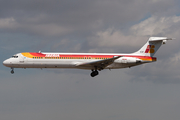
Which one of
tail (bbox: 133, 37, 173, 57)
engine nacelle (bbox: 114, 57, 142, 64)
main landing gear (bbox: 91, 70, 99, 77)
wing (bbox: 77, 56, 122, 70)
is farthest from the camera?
tail (bbox: 133, 37, 173, 57)

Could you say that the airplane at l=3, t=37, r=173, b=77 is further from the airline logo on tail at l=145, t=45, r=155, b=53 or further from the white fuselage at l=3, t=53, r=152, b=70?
the airline logo on tail at l=145, t=45, r=155, b=53

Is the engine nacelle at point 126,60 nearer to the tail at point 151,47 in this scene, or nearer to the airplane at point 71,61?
the airplane at point 71,61

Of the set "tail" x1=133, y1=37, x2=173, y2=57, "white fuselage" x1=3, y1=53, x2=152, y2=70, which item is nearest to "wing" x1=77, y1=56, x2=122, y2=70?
"white fuselage" x1=3, y1=53, x2=152, y2=70

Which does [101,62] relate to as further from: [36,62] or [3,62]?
[3,62]

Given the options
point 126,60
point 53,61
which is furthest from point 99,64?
point 53,61

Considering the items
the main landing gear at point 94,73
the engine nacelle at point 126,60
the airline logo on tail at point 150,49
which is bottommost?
the main landing gear at point 94,73

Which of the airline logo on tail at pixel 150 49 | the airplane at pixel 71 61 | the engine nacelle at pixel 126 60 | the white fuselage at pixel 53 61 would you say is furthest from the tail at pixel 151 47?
the white fuselage at pixel 53 61

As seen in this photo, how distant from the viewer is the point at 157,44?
5203 centimetres

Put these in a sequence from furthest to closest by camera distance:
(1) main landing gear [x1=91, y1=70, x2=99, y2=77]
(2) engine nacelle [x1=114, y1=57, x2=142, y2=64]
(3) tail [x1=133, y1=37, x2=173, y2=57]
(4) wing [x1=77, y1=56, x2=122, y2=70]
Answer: (3) tail [x1=133, y1=37, x2=173, y2=57], (1) main landing gear [x1=91, y1=70, x2=99, y2=77], (2) engine nacelle [x1=114, y1=57, x2=142, y2=64], (4) wing [x1=77, y1=56, x2=122, y2=70]

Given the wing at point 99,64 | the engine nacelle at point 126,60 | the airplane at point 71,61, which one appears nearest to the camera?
the wing at point 99,64

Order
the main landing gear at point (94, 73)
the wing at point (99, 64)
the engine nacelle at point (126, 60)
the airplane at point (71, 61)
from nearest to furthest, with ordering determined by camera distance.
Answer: the wing at point (99, 64) < the airplane at point (71, 61) < the engine nacelle at point (126, 60) < the main landing gear at point (94, 73)

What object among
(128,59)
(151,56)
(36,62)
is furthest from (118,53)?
(36,62)

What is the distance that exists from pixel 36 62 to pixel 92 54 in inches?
366

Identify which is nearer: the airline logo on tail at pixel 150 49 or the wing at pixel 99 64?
the wing at pixel 99 64
